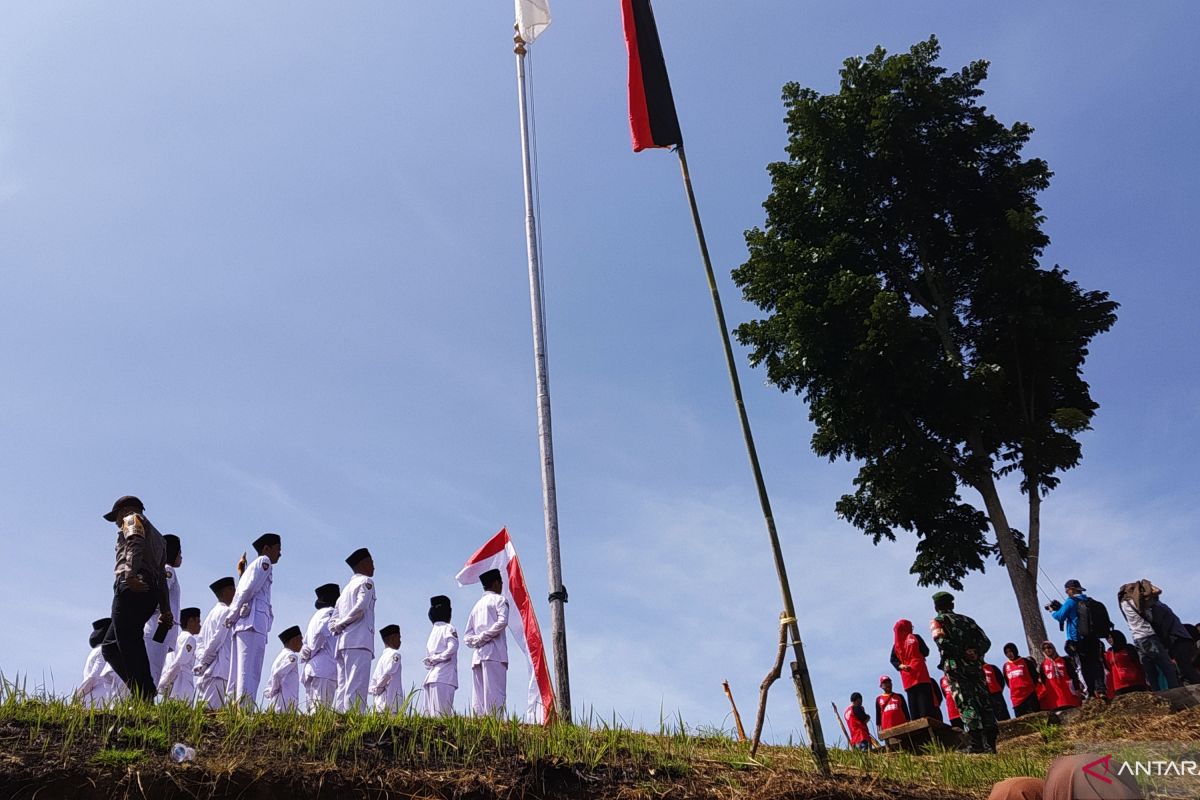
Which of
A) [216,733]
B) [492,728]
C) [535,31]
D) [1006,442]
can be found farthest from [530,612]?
[1006,442]

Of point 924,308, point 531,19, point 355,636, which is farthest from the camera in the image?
point 924,308

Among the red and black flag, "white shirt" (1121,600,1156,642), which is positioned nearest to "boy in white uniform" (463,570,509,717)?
the red and black flag

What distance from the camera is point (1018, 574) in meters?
16.7

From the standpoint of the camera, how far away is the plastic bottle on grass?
5902 mm

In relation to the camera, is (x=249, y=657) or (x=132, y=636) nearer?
(x=132, y=636)

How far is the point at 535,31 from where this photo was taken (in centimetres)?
1513

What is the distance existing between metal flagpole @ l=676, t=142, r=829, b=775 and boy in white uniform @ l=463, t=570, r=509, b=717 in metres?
5.33

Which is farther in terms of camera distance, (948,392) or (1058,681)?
(948,392)

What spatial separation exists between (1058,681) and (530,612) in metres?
8.26

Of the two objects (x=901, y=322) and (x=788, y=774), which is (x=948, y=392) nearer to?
(x=901, y=322)

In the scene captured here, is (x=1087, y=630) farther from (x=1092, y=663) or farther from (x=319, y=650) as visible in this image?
(x=319, y=650)

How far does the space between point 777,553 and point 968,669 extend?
3755 millimetres

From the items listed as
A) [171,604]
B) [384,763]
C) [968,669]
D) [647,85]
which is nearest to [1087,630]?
[968,669]

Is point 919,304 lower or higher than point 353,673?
higher
